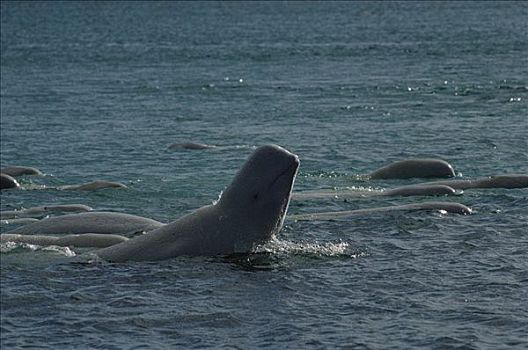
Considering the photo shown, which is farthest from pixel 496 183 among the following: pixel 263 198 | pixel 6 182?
pixel 6 182

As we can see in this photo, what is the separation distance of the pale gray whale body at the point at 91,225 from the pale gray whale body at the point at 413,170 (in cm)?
Result: 831

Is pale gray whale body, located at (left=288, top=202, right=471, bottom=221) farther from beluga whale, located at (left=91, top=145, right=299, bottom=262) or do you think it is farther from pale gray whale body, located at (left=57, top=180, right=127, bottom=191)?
pale gray whale body, located at (left=57, top=180, right=127, bottom=191)

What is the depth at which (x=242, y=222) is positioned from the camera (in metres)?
21.3

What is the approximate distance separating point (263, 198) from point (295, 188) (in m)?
9.78

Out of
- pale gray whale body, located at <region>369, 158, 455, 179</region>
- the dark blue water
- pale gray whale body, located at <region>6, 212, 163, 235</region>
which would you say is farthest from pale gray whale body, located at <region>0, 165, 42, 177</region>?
pale gray whale body, located at <region>6, 212, 163, 235</region>

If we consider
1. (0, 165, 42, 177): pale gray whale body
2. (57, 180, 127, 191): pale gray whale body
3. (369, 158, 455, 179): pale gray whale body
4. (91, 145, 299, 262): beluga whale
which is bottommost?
(0, 165, 42, 177): pale gray whale body

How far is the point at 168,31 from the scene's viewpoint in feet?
415

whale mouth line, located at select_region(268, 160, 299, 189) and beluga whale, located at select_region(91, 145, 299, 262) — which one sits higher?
whale mouth line, located at select_region(268, 160, 299, 189)

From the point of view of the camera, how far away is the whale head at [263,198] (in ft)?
69.7

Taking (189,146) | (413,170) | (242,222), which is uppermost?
(242,222)

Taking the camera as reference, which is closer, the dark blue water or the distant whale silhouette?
the dark blue water

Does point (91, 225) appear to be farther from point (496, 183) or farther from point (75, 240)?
point (496, 183)

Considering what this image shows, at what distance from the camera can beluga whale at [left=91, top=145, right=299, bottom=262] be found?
2117 centimetres

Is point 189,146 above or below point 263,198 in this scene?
below
